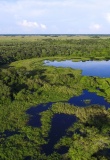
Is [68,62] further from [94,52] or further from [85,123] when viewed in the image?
[85,123]

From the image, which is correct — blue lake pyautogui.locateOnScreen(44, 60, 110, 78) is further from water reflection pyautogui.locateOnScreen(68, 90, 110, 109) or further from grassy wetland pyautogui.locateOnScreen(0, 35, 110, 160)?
water reflection pyautogui.locateOnScreen(68, 90, 110, 109)

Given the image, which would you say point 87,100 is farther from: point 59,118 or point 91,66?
point 91,66

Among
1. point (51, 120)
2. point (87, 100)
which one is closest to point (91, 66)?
point (87, 100)

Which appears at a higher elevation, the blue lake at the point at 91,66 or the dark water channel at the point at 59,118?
the blue lake at the point at 91,66

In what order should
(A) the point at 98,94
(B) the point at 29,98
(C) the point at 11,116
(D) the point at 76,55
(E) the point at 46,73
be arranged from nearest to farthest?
(C) the point at 11,116, (B) the point at 29,98, (A) the point at 98,94, (E) the point at 46,73, (D) the point at 76,55

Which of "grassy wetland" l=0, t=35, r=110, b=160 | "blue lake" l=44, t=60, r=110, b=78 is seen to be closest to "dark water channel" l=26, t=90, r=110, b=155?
"grassy wetland" l=0, t=35, r=110, b=160

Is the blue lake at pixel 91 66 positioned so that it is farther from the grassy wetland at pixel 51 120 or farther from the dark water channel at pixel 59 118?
the dark water channel at pixel 59 118

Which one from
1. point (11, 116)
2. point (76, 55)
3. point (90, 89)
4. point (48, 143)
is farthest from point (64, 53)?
point (48, 143)

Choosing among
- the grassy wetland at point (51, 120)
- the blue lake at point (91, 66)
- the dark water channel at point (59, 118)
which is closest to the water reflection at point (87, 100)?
the dark water channel at point (59, 118)
